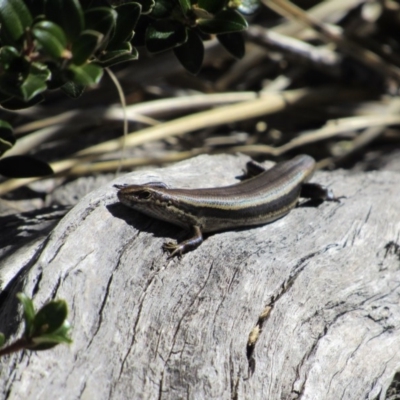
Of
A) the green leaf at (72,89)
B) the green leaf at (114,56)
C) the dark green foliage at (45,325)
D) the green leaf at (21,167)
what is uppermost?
the green leaf at (114,56)

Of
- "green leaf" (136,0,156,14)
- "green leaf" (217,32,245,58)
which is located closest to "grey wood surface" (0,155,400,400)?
"green leaf" (217,32,245,58)

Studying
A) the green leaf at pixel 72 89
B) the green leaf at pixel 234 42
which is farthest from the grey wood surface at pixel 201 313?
the green leaf at pixel 234 42

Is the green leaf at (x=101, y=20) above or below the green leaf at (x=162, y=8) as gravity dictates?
below

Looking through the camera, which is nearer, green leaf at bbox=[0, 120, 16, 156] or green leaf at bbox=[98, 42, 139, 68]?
green leaf at bbox=[98, 42, 139, 68]

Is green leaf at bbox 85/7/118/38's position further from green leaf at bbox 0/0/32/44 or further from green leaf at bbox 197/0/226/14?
green leaf at bbox 197/0/226/14

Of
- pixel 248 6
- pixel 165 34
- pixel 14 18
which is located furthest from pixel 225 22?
pixel 14 18

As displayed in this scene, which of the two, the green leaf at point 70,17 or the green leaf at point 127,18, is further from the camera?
the green leaf at point 127,18

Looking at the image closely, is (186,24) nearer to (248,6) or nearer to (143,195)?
(248,6)

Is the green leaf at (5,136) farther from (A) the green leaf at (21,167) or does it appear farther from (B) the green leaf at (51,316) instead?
(B) the green leaf at (51,316)
